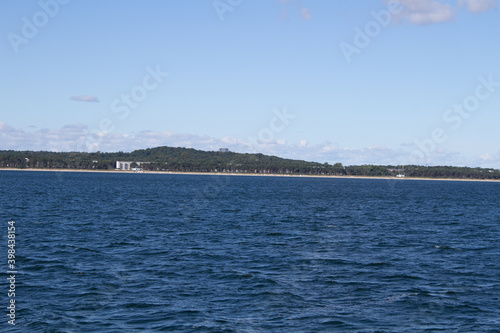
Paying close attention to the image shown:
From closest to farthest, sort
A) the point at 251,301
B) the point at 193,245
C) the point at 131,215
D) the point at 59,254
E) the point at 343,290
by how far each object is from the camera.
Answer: the point at 251,301, the point at 343,290, the point at 59,254, the point at 193,245, the point at 131,215

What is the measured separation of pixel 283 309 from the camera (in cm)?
2281

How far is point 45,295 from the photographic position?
24.0m

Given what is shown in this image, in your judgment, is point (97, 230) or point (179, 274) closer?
point (179, 274)

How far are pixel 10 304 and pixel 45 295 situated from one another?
1.85 m

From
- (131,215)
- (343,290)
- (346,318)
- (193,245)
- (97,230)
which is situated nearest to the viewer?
(346,318)

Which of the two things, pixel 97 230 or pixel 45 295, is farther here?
pixel 97 230

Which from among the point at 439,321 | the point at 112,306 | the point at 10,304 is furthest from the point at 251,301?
the point at 10,304

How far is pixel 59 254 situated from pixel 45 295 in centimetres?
1045

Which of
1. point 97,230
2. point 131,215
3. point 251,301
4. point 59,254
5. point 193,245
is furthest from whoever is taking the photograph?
point 131,215

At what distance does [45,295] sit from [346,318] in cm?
1403

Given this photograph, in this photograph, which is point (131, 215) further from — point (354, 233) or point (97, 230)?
point (354, 233)

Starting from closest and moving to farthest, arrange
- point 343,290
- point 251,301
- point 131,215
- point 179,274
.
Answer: point 251,301 < point 343,290 < point 179,274 < point 131,215

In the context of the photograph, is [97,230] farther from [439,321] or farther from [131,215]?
[439,321]

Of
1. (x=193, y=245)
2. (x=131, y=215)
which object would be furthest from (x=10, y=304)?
(x=131, y=215)
